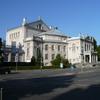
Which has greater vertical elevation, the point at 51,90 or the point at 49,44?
the point at 49,44

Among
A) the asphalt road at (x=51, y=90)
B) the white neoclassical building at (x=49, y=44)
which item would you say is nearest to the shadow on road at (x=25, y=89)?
the asphalt road at (x=51, y=90)

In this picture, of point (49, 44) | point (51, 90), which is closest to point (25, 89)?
point (51, 90)

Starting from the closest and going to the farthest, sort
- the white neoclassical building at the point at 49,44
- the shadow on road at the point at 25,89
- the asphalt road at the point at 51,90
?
1. the asphalt road at the point at 51,90
2. the shadow on road at the point at 25,89
3. the white neoclassical building at the point at 49,44

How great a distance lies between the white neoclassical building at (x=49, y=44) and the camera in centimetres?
6400

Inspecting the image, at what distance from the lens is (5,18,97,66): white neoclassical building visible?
64.0 metres

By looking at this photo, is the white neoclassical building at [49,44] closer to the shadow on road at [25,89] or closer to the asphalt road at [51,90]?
the asphalt road at [51,90]

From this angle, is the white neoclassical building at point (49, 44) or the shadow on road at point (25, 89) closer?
the shadow on road at point (25, 89)

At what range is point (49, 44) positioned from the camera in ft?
224

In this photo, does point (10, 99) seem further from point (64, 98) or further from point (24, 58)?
point (24, 58)

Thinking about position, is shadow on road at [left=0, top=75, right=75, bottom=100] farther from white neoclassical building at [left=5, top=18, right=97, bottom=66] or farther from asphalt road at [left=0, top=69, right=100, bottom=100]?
white neoclassical building at [left=5, top=18, right=97, bottom=66]

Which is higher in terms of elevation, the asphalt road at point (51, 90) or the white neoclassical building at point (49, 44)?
the white neoclassical building at point (49, 44)

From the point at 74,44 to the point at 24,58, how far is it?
2415cm

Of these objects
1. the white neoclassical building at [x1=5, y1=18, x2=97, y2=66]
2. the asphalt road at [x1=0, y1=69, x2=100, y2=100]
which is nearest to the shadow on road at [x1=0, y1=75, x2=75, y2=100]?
the asphalt road at [x1=0, y1=69, x2=100, y2=100]

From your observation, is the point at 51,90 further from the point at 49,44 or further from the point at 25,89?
the point at 49,44
